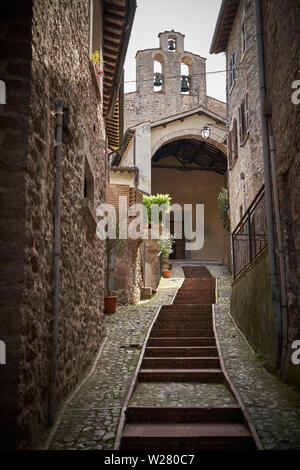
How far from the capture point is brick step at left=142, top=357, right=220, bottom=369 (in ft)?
24.2

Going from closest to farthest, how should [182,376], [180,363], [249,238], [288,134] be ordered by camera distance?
[288,134], [182,376], [180,363], [249,238]

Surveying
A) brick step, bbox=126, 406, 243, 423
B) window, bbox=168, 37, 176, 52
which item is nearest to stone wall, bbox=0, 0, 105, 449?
brick step, bbox=126, 406, 243, 423

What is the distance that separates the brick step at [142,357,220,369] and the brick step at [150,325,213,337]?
1688 mm

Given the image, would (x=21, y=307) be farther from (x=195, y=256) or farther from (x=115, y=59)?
(x=195, y=256)

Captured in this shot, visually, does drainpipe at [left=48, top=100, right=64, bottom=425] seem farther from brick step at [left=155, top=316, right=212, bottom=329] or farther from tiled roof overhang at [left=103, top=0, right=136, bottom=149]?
brick step at [left=155, top=316, right=212, bottom=329]

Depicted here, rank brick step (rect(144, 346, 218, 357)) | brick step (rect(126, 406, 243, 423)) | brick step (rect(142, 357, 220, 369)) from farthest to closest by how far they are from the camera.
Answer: brick step (rect(144, 346, 218, 357)) < brick step (rect(142, 357, 220, 369)) < brick step (rect(126, 406, 243, 423))

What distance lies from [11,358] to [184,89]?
22.1 metres

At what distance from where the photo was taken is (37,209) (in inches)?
169

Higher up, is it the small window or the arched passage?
the arched passage

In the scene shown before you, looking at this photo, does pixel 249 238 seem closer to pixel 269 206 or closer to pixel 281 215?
pixel 269 206

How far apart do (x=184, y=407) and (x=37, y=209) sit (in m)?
2.97

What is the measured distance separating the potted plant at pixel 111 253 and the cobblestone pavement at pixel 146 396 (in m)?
1.66

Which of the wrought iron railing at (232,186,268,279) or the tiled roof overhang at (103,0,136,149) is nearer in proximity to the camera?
the wrought iron railing at (232,186,268,279)

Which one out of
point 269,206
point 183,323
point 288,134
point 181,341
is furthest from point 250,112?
point 288,134
